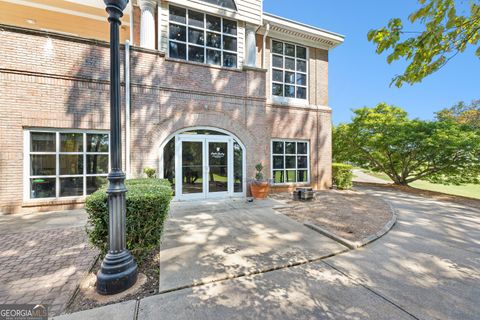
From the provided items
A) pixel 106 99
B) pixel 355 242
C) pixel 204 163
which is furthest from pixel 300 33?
pixel 355 242

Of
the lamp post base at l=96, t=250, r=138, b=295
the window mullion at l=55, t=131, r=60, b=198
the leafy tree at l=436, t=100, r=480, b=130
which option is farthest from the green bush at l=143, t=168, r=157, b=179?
the leafy tree at l=436, t=100, r=480, b=130

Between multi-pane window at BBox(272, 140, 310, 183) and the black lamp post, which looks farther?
multi-pane window at BBox(272, 140, 310, 183)

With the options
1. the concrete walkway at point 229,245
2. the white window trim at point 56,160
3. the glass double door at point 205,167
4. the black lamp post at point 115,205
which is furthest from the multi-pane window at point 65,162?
the black lamp post at point 115,205

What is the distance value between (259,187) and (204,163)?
7.53 ft

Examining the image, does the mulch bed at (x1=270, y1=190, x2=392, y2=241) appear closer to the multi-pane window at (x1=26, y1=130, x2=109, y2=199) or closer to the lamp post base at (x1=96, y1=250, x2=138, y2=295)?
the lamp post base at (x1=96, y1=250, x2=138, y2=295)

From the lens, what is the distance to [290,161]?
33.7 feet

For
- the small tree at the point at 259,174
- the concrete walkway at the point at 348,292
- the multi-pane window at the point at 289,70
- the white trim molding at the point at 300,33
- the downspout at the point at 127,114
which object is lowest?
the concrete walkway at the point at 348,292

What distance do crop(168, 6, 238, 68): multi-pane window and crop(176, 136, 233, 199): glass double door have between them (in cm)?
321

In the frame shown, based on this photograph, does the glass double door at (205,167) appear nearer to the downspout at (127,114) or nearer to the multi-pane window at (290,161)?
the downspout at (127,114)

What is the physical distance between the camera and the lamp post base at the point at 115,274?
264 cm

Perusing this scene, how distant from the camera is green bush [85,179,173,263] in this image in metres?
3.01

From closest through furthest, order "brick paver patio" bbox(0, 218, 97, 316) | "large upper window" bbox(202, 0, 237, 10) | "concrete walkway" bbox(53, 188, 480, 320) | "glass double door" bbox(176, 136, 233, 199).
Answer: "concrete walkway" bbox(53, 188, 480, 320), "brick paver patio" bbox(0, 218, 97, 316), "glass double door" bbox(176, 136, 233, 199), "large upper window" bbox(202, 0, 237, 10)

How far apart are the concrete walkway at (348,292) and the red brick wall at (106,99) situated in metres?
5.47

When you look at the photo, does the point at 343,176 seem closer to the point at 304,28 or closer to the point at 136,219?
the point at 304,28
